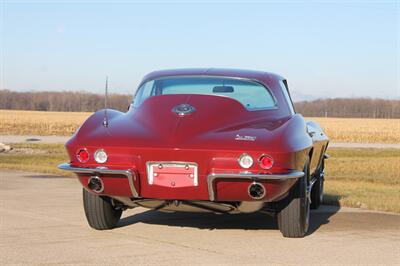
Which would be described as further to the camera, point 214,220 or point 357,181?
point 357,181

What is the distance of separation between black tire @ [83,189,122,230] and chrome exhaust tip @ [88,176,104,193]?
52 centimetres

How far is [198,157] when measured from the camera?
5.93m

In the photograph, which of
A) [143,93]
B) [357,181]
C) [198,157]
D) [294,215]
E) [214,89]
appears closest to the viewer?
[198,157]

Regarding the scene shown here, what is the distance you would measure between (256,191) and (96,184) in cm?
144

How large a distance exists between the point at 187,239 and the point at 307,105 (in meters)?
137

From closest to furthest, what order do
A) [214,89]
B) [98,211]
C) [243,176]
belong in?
[243,176] → [98,211] → [214,89]

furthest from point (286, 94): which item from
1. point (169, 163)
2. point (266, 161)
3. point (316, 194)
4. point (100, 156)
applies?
point (316, 194)

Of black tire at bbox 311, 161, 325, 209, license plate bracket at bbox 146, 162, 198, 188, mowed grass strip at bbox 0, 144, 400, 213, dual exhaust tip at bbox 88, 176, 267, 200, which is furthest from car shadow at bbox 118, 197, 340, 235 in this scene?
mowed grass strip at bbox 0, 144, 400, 213

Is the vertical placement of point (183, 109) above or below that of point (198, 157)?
above

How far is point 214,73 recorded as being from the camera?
7.38 metres

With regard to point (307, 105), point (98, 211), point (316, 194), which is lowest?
point (307, 105)

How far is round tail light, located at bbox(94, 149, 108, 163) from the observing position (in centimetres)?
616

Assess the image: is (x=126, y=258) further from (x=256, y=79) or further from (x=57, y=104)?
(x=57, y=104)

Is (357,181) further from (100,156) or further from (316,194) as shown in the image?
(100,156)
